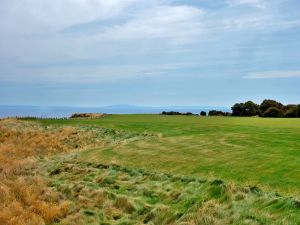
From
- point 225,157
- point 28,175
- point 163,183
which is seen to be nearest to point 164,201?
point 163,183

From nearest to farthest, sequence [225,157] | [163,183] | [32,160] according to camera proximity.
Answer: [163,183] → [225,157] → [32,160]

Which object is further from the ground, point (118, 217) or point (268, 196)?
point (268, 196)

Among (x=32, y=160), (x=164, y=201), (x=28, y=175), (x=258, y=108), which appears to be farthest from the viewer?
(x=258, y=108)

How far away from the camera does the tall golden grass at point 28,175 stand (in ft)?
54.7

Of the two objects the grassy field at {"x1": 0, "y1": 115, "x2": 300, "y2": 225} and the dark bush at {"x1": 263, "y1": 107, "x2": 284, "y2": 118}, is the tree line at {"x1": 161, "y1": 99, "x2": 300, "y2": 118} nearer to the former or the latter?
the dark bush at {"x1": 263, "y1": 107, "x2": 284, "y2": 118}

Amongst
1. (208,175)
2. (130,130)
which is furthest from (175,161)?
(130,130)

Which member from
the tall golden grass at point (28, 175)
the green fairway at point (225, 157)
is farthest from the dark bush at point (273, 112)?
the green fairway at point (225, 157)

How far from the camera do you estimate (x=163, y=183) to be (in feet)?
59.9

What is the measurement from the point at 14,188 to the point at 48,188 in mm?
1416

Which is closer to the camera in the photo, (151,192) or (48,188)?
(151,192)

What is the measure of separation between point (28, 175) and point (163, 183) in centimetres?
875

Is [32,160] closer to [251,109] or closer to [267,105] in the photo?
[251,109]

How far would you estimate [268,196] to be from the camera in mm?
14133

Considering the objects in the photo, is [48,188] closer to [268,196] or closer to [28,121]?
[268,196]
